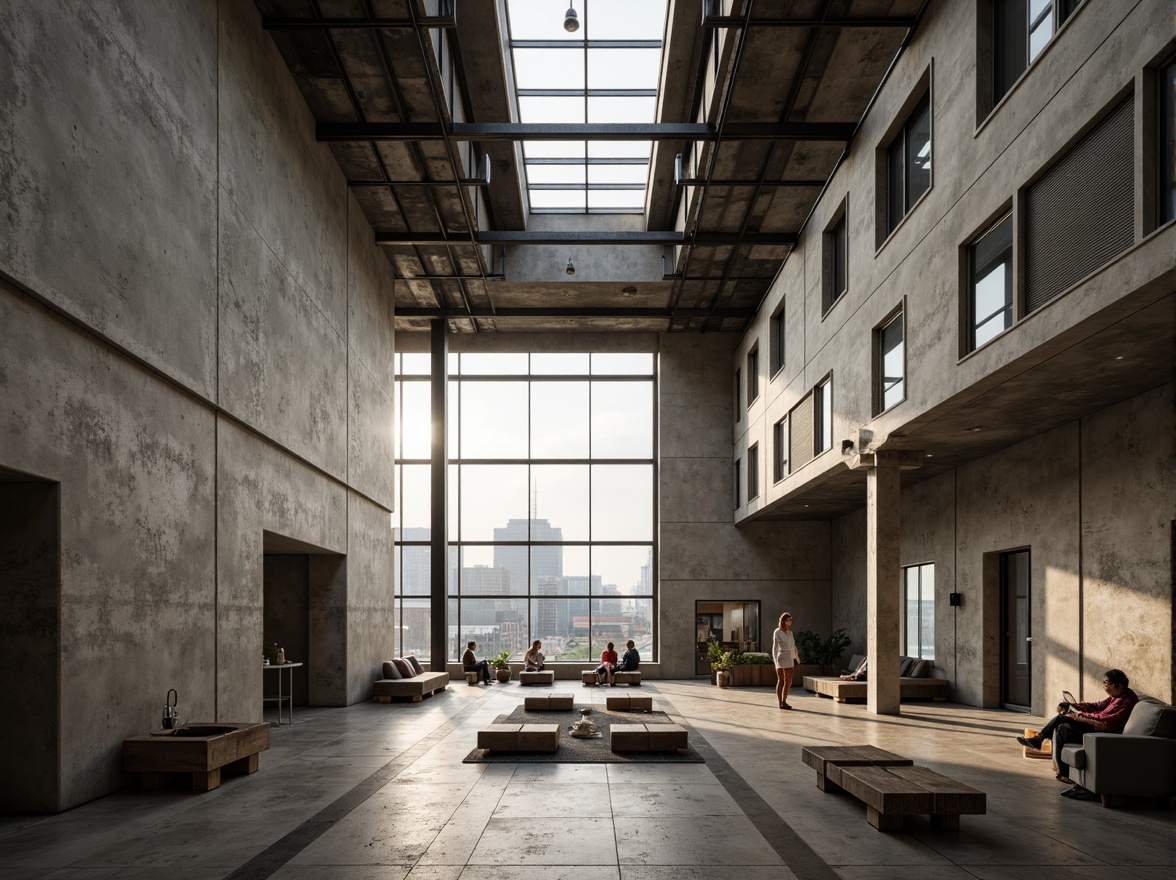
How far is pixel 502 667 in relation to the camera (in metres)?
23.6

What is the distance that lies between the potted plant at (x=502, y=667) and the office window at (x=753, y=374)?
9052 millimetres

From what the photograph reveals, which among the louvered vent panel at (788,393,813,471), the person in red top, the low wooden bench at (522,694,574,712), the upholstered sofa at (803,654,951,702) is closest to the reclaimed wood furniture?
the low wooden bench at (522,694,574,712)

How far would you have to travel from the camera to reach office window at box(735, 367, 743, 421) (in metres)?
26.1

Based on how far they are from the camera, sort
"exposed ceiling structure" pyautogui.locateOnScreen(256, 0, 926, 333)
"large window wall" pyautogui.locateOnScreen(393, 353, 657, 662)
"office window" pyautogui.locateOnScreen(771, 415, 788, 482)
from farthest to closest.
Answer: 1. "large window wall" pyautogui.locateOnScreen(393, 353, 657, 662)
2. "office window" pyautogui.locateOnScreen(771, 415, 788, 482)
3. "exposed ceiling structure" pyautogui.locateOnScreen(256, 0, 926, 333)

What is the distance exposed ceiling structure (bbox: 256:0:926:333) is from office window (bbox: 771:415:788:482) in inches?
141

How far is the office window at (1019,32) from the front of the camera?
9414 mm

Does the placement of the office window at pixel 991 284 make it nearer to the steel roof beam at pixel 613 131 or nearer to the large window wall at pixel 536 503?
the steel roof beam at pixel 613 131

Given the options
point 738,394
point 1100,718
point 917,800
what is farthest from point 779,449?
point 917,800

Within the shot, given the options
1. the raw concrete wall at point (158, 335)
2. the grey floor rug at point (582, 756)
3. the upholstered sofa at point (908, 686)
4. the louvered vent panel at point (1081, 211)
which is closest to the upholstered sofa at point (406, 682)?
the raw concrete wall at point (158, 335)

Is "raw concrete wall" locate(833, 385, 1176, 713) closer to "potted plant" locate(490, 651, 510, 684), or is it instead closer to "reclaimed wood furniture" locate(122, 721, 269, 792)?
"reclaimed wood furniture" locate(122, 721, 269, 792)

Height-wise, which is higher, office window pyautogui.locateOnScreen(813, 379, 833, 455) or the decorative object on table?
office window pyautogui.locateOnScreen(813, 379, 833, 455)

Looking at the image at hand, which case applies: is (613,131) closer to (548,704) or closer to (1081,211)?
(1081,211)

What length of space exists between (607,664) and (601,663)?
20 centimetres

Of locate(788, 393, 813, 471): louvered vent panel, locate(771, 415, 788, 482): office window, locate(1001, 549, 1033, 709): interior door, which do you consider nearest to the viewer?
locate(1001, 549, 1033, 709): interior door
